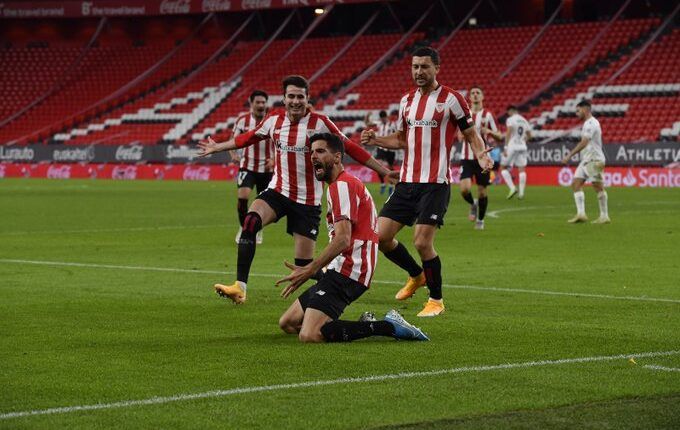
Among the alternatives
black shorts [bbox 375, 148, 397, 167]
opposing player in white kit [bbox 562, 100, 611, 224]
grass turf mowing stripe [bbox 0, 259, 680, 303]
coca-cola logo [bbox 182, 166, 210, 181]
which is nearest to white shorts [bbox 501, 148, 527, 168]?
black shorts [bbox 375, 148, 397, 167]

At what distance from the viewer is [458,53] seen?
5212cm

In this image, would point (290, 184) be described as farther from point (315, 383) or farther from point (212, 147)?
point (315, 383)

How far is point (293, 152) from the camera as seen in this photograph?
39.9 feet

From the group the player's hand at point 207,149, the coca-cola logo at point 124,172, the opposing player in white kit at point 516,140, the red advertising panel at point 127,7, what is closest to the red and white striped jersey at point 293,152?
the player's hand at point 207,149

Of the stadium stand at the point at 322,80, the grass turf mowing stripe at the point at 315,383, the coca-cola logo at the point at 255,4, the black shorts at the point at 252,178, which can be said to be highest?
the coca-cola logo at the point at 255,4

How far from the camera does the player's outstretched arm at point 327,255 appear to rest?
28.1ft

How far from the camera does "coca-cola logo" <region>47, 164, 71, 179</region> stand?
51031 millimetres

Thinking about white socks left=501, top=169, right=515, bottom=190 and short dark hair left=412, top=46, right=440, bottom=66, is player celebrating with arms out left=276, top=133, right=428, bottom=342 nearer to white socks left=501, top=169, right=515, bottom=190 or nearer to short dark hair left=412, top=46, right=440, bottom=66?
short dark hair left=412, top=46, right=440, bottom=66

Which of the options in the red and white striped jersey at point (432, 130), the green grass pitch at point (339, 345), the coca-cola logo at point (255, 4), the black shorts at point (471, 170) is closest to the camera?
the green grass pitch at point (339, 345)

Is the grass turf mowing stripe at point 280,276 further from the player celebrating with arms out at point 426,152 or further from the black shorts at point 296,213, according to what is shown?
the black shorts at point 296,213

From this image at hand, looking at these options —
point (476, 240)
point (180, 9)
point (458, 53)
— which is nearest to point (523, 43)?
point (458, 53)

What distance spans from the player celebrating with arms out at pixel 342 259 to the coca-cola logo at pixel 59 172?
42964 mm

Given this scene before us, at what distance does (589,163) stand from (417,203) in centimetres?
1198

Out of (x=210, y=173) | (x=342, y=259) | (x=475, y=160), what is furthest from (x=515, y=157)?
(x=342, y=259)
